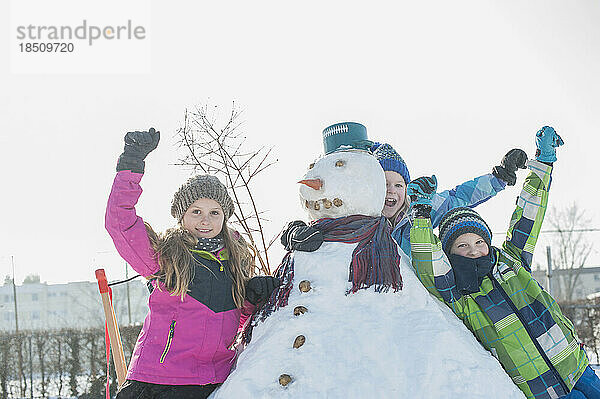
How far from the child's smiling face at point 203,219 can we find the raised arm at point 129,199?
24 centimetres

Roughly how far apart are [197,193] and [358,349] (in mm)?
1028

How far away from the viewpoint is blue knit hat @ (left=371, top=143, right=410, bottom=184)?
3180 mm

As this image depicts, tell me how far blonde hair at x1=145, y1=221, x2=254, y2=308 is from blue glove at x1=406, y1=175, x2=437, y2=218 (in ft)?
2.59

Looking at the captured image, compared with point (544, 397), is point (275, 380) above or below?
above

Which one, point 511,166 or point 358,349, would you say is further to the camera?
point 511,166

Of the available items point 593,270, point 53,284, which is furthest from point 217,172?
point 593,270

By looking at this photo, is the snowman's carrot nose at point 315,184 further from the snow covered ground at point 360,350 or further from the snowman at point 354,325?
the snow covered ground at point 360,350

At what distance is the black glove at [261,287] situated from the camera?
8.82ft

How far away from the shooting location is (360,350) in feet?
7.68

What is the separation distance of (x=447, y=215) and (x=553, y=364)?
767mm

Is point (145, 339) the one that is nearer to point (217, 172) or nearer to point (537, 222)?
point (537, 222)

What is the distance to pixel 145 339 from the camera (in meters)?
2.74

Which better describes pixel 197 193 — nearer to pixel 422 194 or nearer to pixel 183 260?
pixel 183 260

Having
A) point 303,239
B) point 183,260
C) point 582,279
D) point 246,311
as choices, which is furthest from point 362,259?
point 582,279
